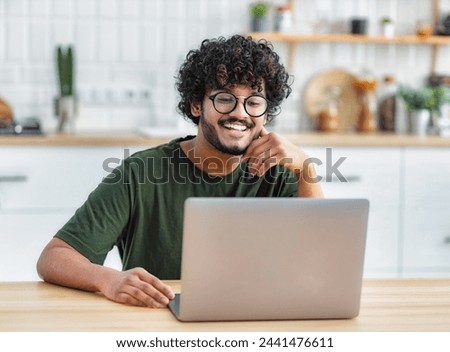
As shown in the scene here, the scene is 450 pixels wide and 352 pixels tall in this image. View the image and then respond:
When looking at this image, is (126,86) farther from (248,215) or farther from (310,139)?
(248,215)

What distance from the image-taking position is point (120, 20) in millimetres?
4586

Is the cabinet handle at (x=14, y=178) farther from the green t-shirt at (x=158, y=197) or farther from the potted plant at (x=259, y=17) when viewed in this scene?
the green t-shirt at (x=158, y=197)

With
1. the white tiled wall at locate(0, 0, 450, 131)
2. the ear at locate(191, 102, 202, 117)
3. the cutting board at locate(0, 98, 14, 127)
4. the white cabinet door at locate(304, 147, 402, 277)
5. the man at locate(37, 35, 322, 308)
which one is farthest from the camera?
the white tiled wall at locate(0, 0, 450, 131)

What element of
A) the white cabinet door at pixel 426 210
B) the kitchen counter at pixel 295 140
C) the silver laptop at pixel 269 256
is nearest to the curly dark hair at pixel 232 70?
the silver laptop at pixel 269 256

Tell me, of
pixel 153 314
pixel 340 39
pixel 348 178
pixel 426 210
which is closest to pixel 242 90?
pixel 153 314

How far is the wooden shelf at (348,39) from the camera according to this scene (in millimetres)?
4602

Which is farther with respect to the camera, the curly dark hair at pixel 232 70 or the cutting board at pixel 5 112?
the cutting board at pixel 5 112

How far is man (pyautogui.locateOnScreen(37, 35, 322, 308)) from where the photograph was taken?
2340 millimetres

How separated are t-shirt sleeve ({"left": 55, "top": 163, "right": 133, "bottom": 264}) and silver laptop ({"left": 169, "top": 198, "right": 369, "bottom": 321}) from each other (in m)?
0.56

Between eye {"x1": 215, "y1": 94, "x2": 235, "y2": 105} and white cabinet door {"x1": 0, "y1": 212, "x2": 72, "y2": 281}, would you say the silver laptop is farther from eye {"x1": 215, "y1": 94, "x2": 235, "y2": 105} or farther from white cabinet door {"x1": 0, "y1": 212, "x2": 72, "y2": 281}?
white cabinet door {"x1": 0, "y1": 212, "x2": 72, "y2": 281}

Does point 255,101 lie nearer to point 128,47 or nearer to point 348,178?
point 348,178

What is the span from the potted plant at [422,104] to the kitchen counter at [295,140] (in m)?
0.19

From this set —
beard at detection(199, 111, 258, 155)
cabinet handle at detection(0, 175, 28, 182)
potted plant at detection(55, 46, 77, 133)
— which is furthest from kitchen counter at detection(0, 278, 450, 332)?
potted plant at detection(55, 46, 77, 133)
